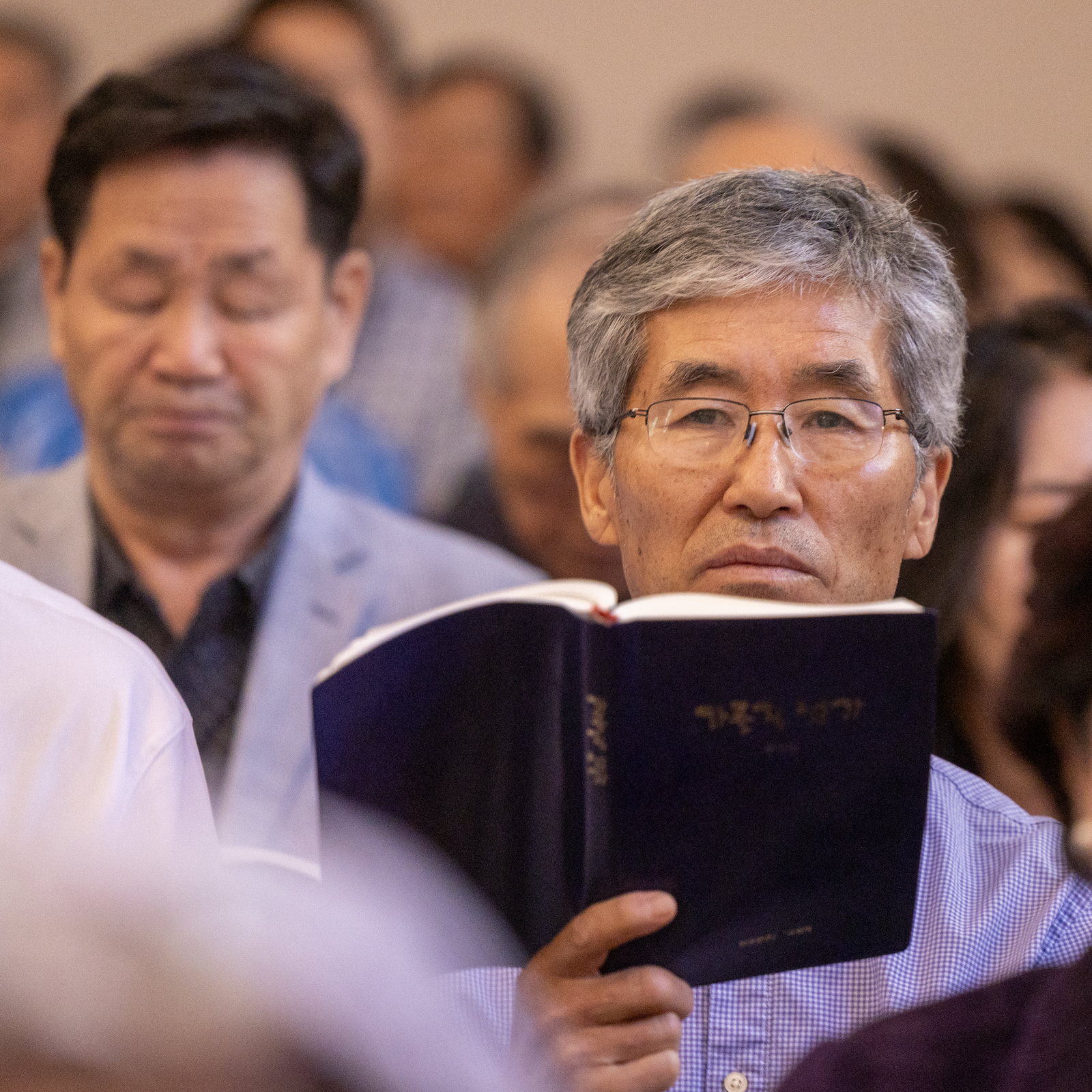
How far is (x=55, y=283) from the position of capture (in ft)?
6.24

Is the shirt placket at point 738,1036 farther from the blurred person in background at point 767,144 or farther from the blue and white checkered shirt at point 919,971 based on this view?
the blurred person in background at point 767,144

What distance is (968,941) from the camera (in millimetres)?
1340

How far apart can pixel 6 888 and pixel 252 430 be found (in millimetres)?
1333

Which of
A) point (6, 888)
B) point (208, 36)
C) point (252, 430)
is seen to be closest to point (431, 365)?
point (208, 36)

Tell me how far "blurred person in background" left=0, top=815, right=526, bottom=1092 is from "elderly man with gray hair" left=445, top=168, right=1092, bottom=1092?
64 centimetres

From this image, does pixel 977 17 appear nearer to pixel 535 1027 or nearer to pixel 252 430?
pixel 252 430

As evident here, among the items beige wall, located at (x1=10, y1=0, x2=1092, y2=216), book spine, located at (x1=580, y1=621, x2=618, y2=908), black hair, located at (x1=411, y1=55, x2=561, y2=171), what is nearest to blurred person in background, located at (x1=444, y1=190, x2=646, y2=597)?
book spine, located at (x1=580, y1=621, x2=618, y2=908)

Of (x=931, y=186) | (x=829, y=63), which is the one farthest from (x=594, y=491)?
(x=829, y=63)

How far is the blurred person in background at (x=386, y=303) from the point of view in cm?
329

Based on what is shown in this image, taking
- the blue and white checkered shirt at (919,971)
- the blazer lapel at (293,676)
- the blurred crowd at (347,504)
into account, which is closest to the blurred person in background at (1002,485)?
the blurred crowd at (347,504)

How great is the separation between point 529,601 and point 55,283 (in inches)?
39.6

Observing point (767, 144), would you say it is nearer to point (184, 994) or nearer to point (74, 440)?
point (74, 440)

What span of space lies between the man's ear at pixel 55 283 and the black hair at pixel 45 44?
2.01 metres

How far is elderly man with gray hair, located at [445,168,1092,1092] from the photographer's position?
1314 mm
